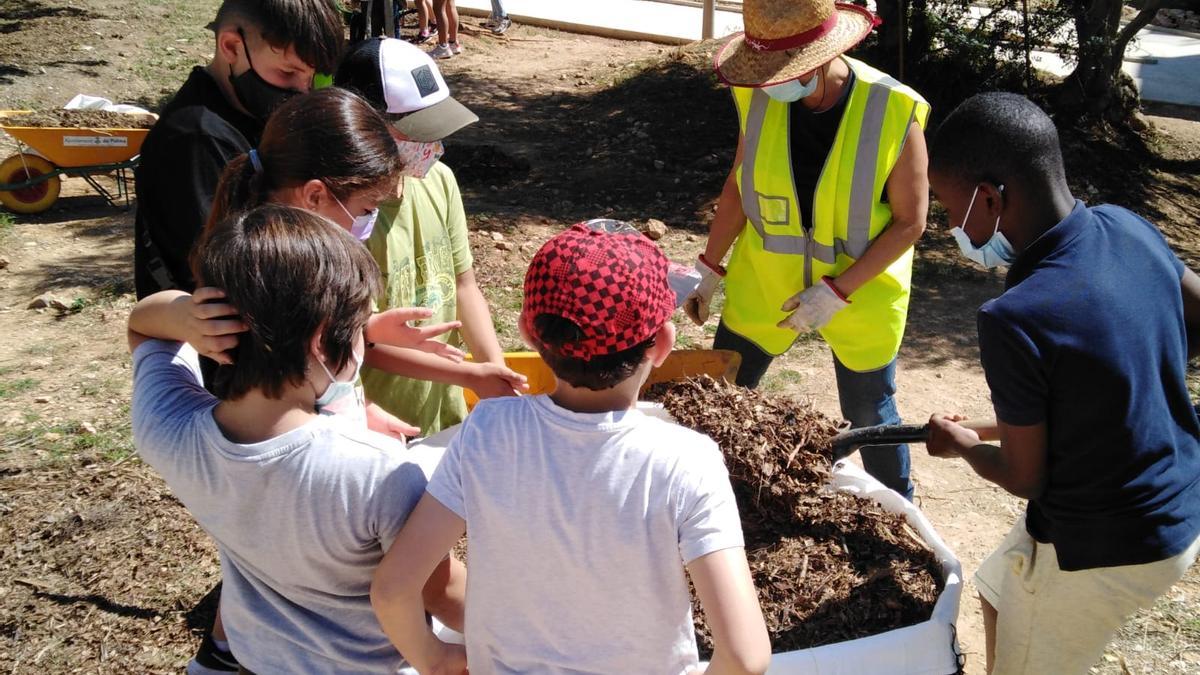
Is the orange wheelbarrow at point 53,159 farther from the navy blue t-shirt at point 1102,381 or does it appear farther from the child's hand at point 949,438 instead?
the navy blue t-shirt at point 1102,381

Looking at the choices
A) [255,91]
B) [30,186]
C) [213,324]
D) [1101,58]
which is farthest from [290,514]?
[1101,58]

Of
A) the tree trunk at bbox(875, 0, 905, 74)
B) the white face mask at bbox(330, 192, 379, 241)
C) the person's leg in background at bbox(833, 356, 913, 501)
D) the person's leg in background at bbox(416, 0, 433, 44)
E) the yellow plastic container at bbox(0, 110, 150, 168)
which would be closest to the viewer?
the white face mask at bbox(330, 192, 379, 241)

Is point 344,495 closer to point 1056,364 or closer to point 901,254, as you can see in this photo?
point 1056,364

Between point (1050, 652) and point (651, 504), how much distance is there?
128cm

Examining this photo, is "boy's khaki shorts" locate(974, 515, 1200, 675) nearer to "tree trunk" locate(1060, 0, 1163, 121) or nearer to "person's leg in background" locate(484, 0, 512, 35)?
"tree trunk" locate(1060, 0, 1163, 121)

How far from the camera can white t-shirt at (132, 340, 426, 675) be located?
4.84 feet

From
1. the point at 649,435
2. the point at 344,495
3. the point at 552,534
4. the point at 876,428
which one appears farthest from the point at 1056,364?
the point at 344,495

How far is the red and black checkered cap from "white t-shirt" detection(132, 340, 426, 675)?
1.18ft

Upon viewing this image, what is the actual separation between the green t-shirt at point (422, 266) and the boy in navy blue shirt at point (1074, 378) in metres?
1.18

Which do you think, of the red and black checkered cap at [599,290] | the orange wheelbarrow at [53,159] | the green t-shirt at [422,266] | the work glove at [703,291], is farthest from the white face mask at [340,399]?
the orange wheelbarrow at [53,159]

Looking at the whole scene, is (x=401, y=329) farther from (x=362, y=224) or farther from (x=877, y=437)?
(x=877, y=437)

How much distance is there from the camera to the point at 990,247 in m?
2.03

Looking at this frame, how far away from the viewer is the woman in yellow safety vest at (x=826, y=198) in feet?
8.84

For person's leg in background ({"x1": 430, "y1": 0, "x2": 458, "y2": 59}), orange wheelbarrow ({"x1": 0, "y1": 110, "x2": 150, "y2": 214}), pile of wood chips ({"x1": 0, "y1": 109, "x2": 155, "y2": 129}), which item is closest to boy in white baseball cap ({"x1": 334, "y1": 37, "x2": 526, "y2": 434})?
orange wheelbarrow ({"x1": 0, "y1": 110, "x2": 150, "y2": 214})
